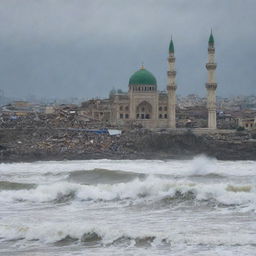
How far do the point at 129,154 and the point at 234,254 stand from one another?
34.3 m

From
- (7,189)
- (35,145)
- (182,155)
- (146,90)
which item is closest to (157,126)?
(146,90)

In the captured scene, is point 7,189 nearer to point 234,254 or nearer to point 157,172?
point 157,172

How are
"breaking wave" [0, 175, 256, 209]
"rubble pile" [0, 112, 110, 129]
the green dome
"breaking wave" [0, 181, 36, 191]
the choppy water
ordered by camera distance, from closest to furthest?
the choppy water < "breaking wave" [0, 175, 256, 209] < "breaking wave" [0, 181, 36, 191] < "rubble pile" [0, 112, 110, 129] < the green dome

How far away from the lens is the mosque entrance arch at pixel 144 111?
65000mm

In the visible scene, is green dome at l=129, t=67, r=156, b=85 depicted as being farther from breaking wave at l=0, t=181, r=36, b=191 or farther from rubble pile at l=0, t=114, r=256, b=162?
breaking wave at l=0, t=181, r=36, b=191

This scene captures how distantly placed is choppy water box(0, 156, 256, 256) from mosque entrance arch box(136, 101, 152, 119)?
1286 inches

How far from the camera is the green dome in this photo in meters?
65.5

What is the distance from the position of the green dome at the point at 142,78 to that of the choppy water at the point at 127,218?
33.5m

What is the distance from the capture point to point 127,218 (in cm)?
2058

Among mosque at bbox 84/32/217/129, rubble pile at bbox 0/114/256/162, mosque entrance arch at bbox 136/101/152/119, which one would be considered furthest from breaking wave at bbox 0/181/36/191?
mosque entrance arch at bbox 136/101/152/119

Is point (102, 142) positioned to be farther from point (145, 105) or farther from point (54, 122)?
point (145, 105)

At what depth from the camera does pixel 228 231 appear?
59.0 feet

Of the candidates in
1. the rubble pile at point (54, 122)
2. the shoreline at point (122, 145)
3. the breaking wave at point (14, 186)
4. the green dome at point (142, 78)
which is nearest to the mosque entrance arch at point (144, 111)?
the green dome at point (142, 78)

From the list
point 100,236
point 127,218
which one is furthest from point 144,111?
point 100,236
